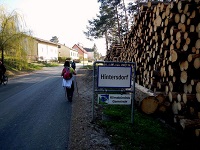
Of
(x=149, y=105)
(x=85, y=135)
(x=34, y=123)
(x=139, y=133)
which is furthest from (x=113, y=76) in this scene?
(x=34, y=123)

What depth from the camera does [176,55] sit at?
5504mm

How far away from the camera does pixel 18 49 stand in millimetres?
18969

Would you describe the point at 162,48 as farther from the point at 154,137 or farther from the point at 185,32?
the point at 154,137

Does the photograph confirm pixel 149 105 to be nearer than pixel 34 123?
No

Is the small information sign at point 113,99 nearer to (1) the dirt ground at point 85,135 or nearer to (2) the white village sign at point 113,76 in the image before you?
(2) the white village sign at point 113,76

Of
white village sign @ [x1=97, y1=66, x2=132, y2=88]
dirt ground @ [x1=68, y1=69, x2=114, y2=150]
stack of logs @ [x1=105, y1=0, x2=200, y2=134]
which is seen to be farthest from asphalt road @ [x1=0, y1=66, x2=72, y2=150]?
stack of logs @ [x1=105, y1=0, x2=200, y2=134]

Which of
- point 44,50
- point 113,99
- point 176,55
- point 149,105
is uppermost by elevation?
point 44,50

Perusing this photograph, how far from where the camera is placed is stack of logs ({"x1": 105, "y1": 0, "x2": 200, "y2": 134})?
200 inches

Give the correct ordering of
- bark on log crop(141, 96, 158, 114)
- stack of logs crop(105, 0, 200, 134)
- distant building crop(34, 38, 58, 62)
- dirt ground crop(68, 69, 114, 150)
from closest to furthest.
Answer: dirt ground crop(68, 69, 114, 150) → stack of logs crop(105, 0, 200, 134) → bark on log crop(141, 96, 158, 114) → distant building crop(34, 38, 58, 62)

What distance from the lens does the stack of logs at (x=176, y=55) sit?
5071mm

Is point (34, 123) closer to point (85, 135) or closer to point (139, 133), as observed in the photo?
point (85, 135)

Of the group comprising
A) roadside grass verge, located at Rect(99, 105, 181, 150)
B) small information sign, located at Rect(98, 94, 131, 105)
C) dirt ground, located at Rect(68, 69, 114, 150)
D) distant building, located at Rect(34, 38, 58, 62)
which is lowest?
dirt ground, located at Rect(68, 69, 114, 150)

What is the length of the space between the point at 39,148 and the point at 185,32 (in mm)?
4604

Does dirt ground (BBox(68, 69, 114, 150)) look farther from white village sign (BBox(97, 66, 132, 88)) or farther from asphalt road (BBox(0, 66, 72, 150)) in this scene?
white village sign (BBox(97, 66, 132, 88))
